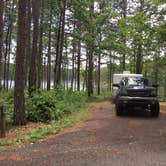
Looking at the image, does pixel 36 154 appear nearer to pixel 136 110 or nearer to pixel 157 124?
pixel 157 124

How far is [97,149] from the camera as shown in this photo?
8.34m

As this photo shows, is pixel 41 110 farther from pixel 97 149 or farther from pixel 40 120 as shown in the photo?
pixel 97 149

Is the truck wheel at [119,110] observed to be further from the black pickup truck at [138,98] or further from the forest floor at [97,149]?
the forest floor at [97,149]

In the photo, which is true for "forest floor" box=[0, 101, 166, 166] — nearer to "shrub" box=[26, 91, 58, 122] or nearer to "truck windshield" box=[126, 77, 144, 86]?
"shrub" box=[26, 91, 58, 122]

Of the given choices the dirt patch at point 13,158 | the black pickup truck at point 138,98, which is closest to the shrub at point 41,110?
the black pickup truck at point 138,98

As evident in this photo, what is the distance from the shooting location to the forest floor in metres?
7.12

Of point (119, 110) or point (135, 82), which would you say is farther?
point (135, 82)

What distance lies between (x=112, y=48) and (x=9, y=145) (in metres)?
24.4

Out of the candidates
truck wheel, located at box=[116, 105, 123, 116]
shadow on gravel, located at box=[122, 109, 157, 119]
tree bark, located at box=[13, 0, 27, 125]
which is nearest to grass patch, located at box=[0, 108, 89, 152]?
tree bark, located at box=[13, 0, 27, 125]

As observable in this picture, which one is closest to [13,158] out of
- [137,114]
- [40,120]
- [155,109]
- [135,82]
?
[40,120]

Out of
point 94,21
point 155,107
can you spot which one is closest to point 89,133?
point 155,107

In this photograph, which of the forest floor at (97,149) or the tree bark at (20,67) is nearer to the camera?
the forest floor at (97,149)

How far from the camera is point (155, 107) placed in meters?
15.3

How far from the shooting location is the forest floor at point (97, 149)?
7121 mm
